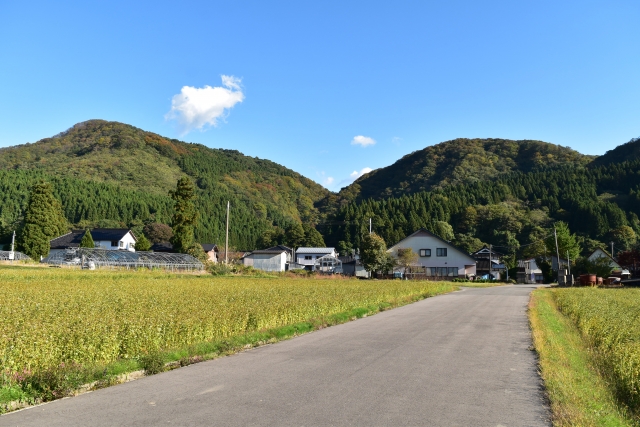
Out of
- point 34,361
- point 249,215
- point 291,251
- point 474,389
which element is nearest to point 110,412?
point 34,361

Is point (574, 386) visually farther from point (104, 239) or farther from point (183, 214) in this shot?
point (104, 239)

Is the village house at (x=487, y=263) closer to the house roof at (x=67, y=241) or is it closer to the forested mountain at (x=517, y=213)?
the forested mountain at (x=517, y=213)

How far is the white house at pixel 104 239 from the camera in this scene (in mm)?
67875

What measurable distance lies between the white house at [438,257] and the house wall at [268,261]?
62.6 ft

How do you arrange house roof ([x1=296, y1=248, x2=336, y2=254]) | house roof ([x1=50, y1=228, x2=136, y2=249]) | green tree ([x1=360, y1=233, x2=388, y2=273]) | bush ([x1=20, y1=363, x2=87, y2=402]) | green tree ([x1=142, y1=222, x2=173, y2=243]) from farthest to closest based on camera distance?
green tree ([x1=142, y1=222, x2=173, y2=243])
house roof ([x1=296, y1=248, x2=336, y2=254])
house roof ([x1=50, y1=228, x2=136, y2=249])
green tree ([x1=360, y1=233, x2=388, y2=273])
bush ([x1=20, y1=363, x2=87, y2=402])

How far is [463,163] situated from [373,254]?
100 meters

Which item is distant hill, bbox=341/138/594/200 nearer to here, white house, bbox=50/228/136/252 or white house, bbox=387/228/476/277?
white house, bbox=387/228/476/277

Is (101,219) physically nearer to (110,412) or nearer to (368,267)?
(368,267)

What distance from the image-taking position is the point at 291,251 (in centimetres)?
8856

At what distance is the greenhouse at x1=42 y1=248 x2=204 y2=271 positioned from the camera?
4212cm

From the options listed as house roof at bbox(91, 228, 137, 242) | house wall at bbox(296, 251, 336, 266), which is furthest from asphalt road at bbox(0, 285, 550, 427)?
house wall at bbox(296, 251, 336, 266)

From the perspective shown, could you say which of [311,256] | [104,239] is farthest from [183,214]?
[311,256]

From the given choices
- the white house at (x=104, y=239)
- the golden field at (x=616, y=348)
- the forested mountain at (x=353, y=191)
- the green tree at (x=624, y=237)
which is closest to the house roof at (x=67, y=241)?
the white house at (x=104, y=239)

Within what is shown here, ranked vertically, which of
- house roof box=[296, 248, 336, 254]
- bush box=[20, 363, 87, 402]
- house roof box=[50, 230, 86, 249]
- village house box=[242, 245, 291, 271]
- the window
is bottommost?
bush box=[20, 363, 87, 402]
